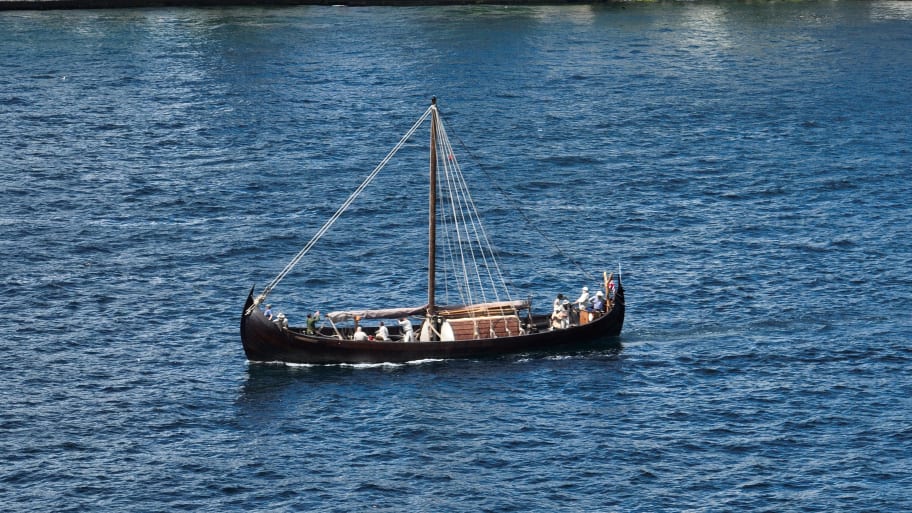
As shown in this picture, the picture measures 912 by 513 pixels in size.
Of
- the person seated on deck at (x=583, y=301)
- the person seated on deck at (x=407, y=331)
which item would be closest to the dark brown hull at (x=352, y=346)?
the person seated on deck at (x=407, y=331)

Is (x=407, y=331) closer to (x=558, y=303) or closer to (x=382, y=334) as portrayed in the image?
(x=382, y=334)

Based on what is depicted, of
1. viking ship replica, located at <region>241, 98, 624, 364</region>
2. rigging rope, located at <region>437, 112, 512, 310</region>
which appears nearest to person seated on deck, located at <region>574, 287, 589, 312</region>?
viking ship replica, located at <region>241, 98, 624, 364</region>

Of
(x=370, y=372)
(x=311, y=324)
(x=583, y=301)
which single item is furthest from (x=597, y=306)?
(x=311, y=324)

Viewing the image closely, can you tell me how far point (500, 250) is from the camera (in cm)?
12112

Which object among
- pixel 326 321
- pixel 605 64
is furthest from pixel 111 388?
pixel 605 64

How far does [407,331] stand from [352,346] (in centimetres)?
386

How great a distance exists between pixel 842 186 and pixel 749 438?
51.6 metres

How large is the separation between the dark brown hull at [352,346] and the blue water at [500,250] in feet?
2.88

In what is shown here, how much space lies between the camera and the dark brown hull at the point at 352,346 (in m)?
97.6

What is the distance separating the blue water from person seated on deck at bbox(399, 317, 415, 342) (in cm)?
173

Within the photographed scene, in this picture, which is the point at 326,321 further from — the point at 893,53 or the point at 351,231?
the point at 893,53

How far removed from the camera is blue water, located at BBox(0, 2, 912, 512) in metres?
86.8

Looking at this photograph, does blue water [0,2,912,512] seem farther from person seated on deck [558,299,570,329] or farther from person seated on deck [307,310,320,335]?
person seated on deck [307,310,320,335]

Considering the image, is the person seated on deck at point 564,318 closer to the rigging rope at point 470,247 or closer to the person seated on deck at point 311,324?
the rigging rope at point 470,247
